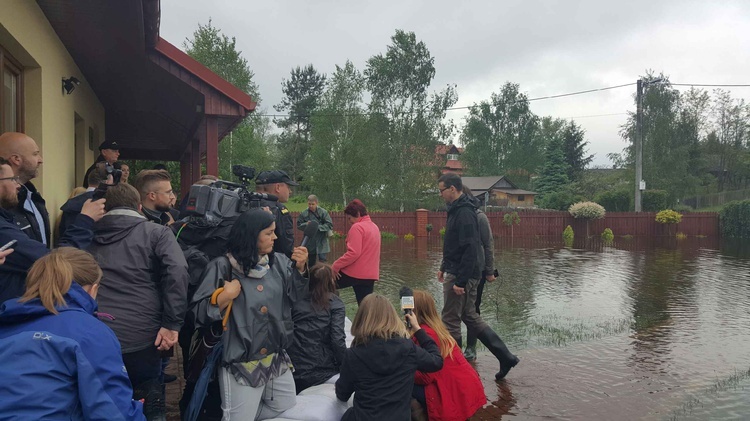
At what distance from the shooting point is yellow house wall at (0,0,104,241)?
446cm

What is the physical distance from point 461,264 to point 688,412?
7.72ft

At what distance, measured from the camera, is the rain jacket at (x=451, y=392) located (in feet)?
13.9

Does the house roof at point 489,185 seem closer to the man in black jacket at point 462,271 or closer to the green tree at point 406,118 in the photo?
the green tree at point 406,118

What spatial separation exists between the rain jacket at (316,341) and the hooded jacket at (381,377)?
30.0 inches

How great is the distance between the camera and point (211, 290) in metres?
3.32

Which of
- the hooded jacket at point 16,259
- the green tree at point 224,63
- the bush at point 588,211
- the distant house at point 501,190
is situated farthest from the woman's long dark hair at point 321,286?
the distant house at point 501,190

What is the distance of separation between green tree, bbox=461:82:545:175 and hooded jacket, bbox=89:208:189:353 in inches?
2072

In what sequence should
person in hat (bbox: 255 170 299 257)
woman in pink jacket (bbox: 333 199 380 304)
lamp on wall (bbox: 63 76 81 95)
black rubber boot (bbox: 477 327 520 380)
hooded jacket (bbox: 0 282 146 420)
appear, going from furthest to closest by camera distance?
lamp on wall (bbox: 63 76 81 95)
woman in pink jacket (bbox: 333 199 380 304)
black rubber boot (bbox: 477 327 520 380)
person in hat (bbox: 255 170 299 257)
hooded jacket (bbox: 0 282 146 420)

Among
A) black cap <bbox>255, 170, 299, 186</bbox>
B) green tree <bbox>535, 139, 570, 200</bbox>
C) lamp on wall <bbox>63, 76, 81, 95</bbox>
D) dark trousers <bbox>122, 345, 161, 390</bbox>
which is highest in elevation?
green tree <bbox>535, 139, 570, 200</bbox>

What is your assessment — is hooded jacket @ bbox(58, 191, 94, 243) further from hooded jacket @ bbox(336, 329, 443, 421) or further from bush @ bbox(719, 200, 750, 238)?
bush @ bbox(719, 200, 750, 238)

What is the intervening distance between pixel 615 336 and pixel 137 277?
6.50 m

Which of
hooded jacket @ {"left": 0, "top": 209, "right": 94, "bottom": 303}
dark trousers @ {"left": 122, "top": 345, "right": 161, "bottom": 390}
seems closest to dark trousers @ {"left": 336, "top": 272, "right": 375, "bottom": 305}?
dark trousers @ {"left": 122, "top": 345, "right": 161, "bottom": 390}

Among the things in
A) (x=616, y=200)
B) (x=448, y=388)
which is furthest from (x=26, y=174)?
(x=616, y=200)

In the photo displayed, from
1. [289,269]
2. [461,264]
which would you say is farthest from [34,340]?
[461,264]
